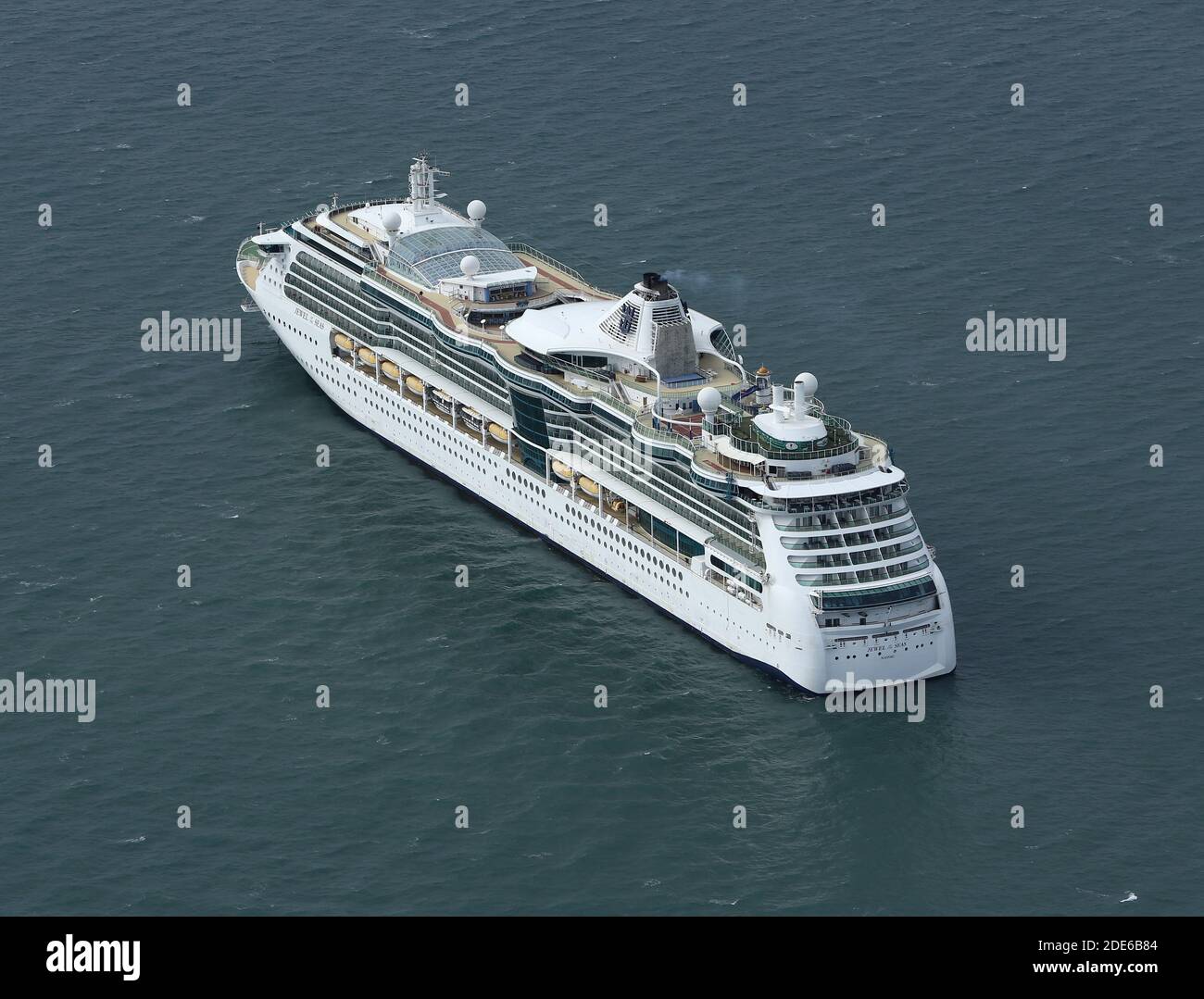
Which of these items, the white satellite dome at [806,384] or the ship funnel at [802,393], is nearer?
the ship funnel at [802,393]

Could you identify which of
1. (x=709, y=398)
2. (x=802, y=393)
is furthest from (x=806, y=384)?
(x=709, y=398)

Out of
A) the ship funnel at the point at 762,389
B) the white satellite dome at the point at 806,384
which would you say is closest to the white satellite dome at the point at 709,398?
the ship funnel at the point at 762,389

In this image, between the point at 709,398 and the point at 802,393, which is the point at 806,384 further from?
the point at 709,398

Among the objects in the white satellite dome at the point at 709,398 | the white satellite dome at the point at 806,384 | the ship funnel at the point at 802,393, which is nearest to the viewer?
the ship funnel at the point at 802,393

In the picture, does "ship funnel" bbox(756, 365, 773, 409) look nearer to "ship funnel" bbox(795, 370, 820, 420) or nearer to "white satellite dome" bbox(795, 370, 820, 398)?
"white satellite dome" bbox(795, 370, 820, 398)

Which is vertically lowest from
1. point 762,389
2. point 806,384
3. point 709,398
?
point 806,384

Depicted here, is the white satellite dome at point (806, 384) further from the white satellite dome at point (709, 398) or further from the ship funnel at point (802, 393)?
the white satellite dome at point (709, 398)

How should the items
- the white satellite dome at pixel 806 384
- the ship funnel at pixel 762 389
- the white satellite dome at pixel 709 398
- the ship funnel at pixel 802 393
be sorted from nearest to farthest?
the ship funnel at pixel 802 393 → the white satellite dome at pixel 806 384 → the white satellite dome at pixel 709 398 → the ship funnel at pixel 762 389

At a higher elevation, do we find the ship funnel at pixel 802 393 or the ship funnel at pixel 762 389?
the ship funnel at pixel 762 389

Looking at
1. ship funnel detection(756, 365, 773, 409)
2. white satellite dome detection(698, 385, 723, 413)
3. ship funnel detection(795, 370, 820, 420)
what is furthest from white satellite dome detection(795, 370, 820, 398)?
white satellite dome detection(698, 385, 723, 413)
